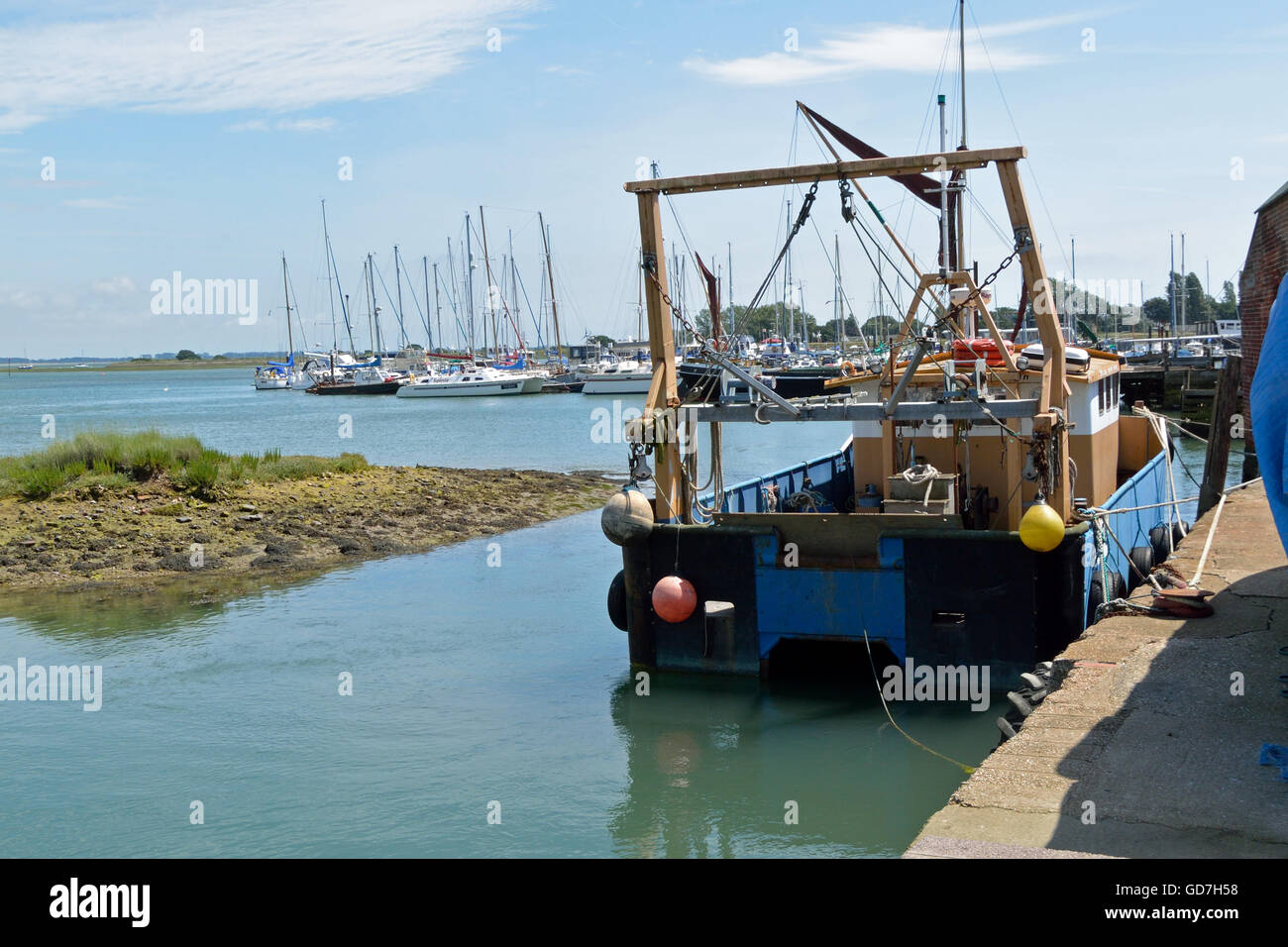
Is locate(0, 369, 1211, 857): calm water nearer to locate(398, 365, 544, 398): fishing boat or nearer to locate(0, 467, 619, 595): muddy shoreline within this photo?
locate(0, 467, 619, 595): muddy shoreline

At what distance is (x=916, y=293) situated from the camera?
12219mm

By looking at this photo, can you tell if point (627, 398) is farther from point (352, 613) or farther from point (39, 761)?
point (39, 761)

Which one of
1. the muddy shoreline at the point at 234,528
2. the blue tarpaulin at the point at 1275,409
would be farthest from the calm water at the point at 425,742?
the blue tarpaulin at the point at 1275,409

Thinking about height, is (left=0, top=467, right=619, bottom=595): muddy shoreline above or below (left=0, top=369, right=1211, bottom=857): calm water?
above

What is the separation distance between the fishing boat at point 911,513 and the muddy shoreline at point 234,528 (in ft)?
31.8

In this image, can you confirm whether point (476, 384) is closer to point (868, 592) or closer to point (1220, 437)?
point (1220, 437)

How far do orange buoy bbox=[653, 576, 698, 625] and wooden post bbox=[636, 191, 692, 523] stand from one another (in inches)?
28.7

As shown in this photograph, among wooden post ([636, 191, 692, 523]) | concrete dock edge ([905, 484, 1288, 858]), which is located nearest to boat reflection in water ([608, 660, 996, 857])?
concrete dock edge ([905, 484, 1288, 858])

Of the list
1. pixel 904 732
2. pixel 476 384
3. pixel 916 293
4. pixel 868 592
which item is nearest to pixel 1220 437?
pixel 916 293

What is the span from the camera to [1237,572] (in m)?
11.4

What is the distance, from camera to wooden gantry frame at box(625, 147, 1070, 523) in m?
10.7

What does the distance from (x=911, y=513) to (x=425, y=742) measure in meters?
5.22
